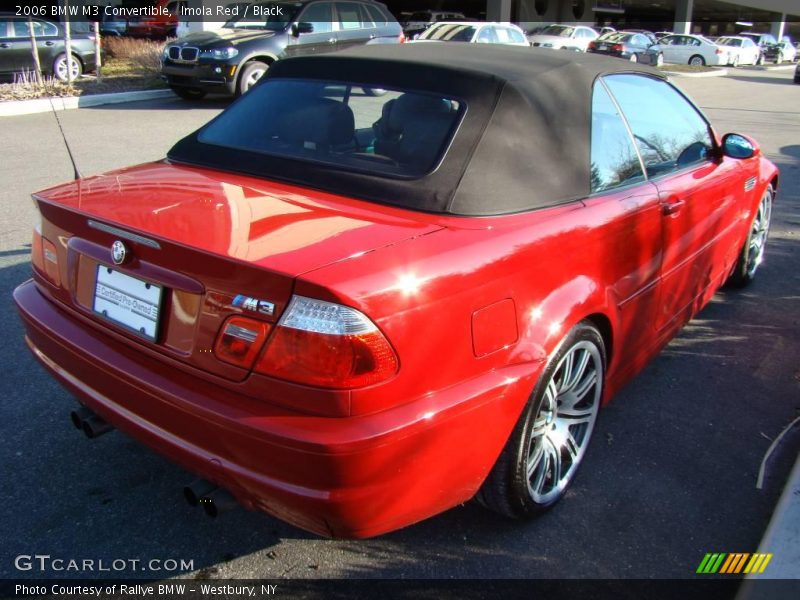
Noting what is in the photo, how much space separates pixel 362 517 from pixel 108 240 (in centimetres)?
119

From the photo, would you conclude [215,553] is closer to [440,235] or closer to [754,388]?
[440,235]

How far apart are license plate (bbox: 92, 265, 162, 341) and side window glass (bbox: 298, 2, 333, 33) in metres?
12.1

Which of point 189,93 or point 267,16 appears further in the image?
point 267,16

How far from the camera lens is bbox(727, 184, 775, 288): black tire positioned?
479 centimetres

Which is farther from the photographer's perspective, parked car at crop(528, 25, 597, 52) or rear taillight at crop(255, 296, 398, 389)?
parked car at crop(528, 25, 597, 52)

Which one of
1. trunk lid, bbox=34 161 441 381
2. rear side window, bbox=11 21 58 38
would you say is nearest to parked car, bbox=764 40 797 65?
rear side window, bbox=11 21 58 38

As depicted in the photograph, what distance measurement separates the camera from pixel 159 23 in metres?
27.3

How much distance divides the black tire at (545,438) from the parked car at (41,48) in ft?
48.4

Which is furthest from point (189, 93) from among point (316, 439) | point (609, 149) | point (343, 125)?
point (316, 439)

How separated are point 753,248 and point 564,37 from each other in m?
26.3

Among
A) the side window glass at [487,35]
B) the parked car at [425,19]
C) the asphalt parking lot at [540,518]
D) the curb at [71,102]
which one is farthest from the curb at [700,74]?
the asphalt parking lot at [540,518]

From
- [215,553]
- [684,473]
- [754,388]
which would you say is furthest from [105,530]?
[754,388]

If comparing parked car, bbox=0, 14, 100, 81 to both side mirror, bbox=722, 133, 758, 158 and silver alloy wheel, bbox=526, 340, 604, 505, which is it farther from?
silver alloy wheel, bbox=526, 340, 604, 505

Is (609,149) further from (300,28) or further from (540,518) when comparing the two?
(300,28)
